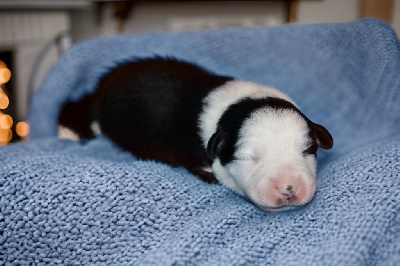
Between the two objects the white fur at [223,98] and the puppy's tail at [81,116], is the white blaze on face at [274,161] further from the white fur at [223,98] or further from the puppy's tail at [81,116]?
the puppy's tail at [81,116]

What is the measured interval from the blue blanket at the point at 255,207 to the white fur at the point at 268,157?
6cm

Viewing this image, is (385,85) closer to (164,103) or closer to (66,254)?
(164,103)

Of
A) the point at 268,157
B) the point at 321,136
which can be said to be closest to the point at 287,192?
the point at 268,157

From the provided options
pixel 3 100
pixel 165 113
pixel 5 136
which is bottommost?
pixel 5 136

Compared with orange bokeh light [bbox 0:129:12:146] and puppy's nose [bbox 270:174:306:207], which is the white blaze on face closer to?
puppy's nose [bbox 270:174:306:207]

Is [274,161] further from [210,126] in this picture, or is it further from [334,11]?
[334,11]

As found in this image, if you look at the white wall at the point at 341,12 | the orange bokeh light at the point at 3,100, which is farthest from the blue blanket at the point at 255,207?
the orange bokeh light at the point at 3,100

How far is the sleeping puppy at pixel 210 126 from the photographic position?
112cm

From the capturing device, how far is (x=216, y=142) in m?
1.27

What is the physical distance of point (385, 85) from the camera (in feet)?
4.09

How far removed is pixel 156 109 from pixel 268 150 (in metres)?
0.56

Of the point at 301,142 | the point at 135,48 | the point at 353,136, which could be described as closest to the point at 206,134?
the point at 301,142

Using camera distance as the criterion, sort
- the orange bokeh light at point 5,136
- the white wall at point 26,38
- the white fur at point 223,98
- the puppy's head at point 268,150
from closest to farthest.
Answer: the puppy's head at point 268,150 < the white fur at point 223,98 < the orange bokeh light at point 5,136 < the white wall at point 26,38

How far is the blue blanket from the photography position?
968 mm
